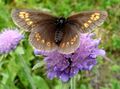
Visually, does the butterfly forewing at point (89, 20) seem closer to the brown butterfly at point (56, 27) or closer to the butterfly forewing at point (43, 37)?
the brown butterfly at point (56, 27)

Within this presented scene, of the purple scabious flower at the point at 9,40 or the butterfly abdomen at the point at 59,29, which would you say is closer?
the butterfly abdomen at the point at 59,29

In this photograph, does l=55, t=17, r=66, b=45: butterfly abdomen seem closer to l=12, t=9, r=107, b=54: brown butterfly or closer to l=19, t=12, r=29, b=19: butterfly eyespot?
l=12, t=9, r=107, b=54: brown butterfly

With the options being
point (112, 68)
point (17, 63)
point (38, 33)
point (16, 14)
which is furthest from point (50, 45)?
point (112, 68)

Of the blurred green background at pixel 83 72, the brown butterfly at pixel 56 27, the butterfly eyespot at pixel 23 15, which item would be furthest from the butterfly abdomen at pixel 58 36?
the blurred green background at pixel 83 72

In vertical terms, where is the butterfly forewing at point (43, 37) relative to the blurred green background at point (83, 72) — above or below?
above

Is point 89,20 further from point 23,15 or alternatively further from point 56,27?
point 23,15

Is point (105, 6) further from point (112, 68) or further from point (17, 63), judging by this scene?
point (17, 63)
